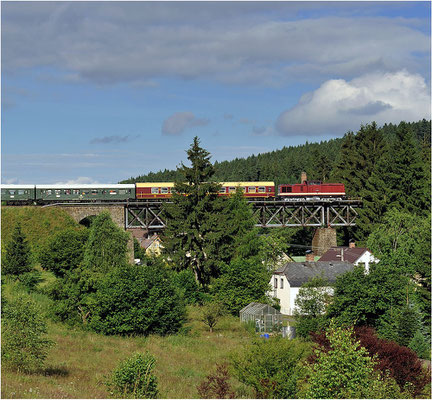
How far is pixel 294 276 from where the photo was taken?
2197 inches

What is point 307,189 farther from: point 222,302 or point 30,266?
point 30,266

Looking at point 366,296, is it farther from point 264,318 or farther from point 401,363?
point 401,363

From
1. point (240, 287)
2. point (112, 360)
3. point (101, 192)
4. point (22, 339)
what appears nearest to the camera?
point (22, 339)

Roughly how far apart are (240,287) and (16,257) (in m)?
22.0

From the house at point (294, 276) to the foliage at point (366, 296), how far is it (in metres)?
10.5

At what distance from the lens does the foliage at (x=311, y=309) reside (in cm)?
4391

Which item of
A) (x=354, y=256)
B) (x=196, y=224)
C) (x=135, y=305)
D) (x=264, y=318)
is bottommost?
(x=264, y=318)

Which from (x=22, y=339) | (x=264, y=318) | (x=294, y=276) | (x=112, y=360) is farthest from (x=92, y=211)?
(x=22, y=339)

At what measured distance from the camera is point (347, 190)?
97500 millimetres

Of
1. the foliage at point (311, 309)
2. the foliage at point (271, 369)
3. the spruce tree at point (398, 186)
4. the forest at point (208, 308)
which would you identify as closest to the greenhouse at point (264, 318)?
the forest at point (208, 308)

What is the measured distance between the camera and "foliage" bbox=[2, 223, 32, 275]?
55562 millimetres

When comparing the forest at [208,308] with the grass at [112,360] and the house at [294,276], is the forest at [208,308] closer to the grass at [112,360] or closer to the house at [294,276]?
the grass at [112,360]

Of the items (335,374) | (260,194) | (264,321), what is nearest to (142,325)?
(264,321)

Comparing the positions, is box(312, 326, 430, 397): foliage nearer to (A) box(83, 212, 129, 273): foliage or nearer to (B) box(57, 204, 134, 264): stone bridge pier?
(A) box(83, 212, 129, 273): foliage
